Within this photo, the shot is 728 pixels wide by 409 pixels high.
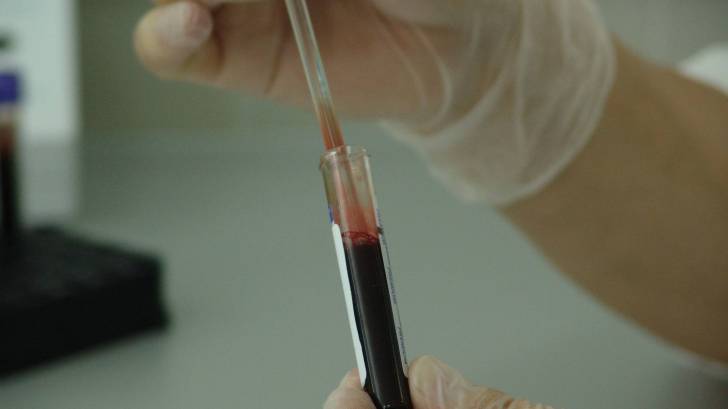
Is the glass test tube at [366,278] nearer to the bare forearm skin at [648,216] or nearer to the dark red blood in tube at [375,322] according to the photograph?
the dark red blood in tube at [375,322]

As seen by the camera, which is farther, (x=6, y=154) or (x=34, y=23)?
(x=34, y=23)

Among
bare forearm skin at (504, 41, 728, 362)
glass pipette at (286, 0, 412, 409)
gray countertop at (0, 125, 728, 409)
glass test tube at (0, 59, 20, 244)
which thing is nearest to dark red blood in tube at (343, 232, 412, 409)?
glass pipette at (286, 0, 412, 409)

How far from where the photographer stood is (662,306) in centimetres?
88

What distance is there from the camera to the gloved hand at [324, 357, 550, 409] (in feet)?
1.71

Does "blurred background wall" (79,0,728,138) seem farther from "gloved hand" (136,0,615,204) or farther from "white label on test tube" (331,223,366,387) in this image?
"white label on test tube" (331,223,366,387)

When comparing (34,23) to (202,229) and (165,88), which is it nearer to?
(202,229)

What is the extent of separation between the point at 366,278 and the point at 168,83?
1913 millimetres

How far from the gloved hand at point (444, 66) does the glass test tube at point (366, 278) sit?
241 mm

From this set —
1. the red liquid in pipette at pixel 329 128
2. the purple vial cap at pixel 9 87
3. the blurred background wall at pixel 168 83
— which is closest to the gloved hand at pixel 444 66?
the red liquid in pipette at pixel 329 128

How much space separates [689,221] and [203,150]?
163cm

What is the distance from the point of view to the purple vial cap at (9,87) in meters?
1.05

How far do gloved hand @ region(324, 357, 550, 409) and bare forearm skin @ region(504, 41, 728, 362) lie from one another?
40 centimetres

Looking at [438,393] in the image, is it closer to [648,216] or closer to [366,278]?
[366,278]

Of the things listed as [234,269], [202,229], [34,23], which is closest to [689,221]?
[234,269]
